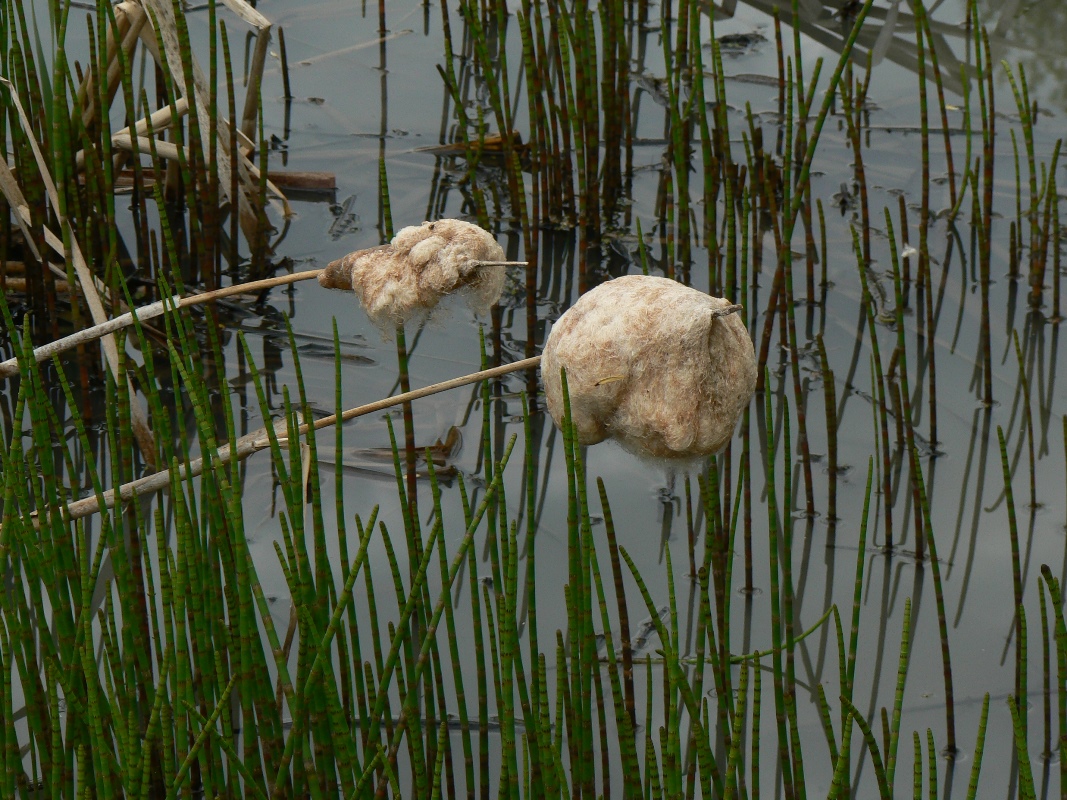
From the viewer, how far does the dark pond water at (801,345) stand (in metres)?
1.85

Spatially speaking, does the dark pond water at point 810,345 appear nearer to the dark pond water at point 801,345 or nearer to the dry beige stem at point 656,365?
the dark pond water at point 801,345

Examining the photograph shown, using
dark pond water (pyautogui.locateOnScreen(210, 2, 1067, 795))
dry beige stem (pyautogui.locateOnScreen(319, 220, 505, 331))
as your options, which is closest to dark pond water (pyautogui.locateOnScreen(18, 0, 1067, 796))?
dark pond water (pyautogui.locateOnScreen(210, 2, 1067, 795))

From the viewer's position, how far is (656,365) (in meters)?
1.04

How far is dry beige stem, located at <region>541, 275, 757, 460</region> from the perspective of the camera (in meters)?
1.03

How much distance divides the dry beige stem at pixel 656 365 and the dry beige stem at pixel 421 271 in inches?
4.5

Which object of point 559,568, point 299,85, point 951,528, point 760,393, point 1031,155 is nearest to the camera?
point 559,568

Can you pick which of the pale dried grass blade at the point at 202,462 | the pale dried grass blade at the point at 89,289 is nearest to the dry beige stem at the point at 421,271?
the pale dried grass blade at the point at 202,462

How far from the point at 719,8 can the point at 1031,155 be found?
4.83ft

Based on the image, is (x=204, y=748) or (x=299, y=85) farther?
(x=299, y=85)

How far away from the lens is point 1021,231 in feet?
8.89

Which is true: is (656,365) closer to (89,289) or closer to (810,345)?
(89,289)

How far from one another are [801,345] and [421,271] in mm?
1471

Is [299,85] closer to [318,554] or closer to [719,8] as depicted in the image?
[719,8]

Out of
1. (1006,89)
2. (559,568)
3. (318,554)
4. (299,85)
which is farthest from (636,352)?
(1006,89)
